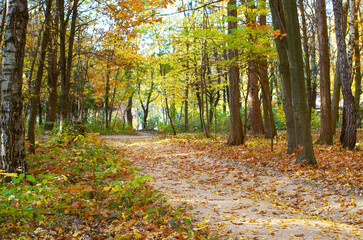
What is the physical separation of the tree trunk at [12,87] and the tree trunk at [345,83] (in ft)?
29.4

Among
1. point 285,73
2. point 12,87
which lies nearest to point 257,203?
point 285,73

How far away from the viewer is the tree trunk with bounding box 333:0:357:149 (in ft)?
28.0

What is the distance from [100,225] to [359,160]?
670 centimetres

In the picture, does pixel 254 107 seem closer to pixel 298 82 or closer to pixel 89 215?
pixel 298 82

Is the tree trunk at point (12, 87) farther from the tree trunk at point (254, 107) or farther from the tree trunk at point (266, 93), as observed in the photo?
the tree trunk at point (254, 107)

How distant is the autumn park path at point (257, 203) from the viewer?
3344 millimetres

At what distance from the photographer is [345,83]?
8547 millimetres

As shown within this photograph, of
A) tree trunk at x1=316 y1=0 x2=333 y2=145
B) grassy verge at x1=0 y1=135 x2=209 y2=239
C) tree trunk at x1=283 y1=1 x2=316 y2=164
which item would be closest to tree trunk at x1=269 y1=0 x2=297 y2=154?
tree trunk at x1=283 y1=1 x2=316 y2=164

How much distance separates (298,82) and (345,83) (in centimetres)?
294

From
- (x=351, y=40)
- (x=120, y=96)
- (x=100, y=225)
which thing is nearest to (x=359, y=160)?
(x=351, y=40)

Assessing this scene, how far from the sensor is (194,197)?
501cm

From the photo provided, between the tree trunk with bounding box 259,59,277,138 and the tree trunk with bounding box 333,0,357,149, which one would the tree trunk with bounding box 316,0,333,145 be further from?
the tree trunk with bounding box 259,59,277,138

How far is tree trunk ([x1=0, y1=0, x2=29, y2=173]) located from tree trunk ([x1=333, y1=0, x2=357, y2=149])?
8948 mm

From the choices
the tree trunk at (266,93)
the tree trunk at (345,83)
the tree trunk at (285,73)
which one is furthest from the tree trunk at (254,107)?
the tree trunk at (285,73)
